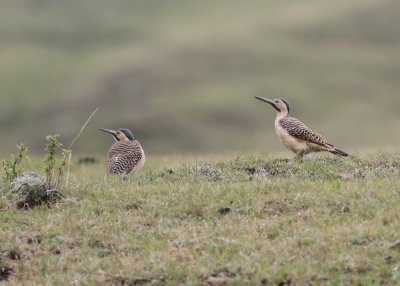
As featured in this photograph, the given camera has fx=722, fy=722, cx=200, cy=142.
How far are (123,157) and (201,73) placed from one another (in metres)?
91.0

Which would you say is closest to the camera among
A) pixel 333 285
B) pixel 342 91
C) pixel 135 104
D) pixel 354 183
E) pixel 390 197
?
pixel 333 285

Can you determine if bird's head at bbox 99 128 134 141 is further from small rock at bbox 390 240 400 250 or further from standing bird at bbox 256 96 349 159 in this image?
small rock at bbox 390 240 400 250

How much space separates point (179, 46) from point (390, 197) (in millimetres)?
103975

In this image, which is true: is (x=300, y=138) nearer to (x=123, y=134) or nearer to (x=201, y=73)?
(x=123, y=134)

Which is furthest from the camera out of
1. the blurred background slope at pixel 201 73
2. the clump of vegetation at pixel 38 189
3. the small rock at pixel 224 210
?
the blurred background slope at pixel 201 73

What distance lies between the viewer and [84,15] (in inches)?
5620

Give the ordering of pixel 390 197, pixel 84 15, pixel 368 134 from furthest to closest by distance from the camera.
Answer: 1. pixel 84 15
2. pixel 368 134
3. pixel 390 197

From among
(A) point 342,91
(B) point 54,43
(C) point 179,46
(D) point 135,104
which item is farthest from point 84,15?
(A) point 342,91

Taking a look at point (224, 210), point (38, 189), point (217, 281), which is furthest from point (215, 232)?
point (38, 189)

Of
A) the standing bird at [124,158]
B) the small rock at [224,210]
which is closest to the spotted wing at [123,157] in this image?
the standing bird at [124,158]

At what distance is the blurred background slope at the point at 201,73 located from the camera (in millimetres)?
87125

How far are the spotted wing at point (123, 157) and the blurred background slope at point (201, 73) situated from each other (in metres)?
58.5

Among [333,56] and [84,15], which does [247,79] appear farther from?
[84,15]

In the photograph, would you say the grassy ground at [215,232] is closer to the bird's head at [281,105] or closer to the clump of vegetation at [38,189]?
the clump of vegetation at [38,189]
